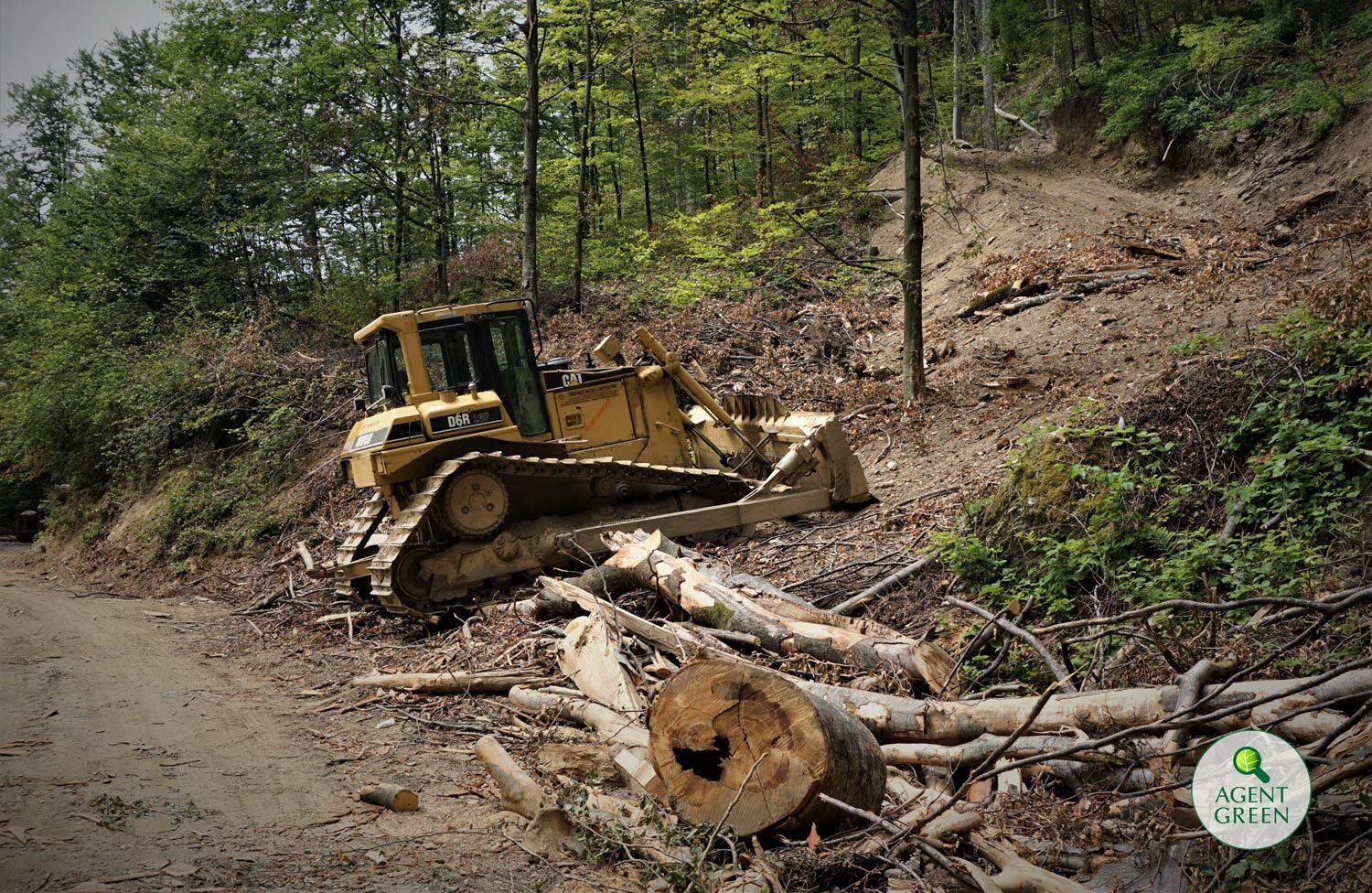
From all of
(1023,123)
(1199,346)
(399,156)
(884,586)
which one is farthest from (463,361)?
(1023,123)

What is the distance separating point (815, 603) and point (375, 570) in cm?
439

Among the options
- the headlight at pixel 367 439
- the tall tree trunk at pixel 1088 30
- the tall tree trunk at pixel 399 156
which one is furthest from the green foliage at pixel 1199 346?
the tall tree trunk at pixel 1088 30

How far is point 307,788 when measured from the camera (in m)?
5.18

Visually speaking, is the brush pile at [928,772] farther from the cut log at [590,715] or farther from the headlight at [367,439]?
the headlight at [367,439]

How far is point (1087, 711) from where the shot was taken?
4.32 metres

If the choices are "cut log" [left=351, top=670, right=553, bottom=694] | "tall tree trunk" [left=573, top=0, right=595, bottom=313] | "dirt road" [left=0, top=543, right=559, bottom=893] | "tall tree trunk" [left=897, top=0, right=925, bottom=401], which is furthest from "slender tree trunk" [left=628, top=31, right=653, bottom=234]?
"dirt road" [left=0, top=543, right=559, bottom=893]

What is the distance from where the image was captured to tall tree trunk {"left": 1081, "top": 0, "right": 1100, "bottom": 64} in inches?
919

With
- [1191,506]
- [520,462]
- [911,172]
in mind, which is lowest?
[1191,506]

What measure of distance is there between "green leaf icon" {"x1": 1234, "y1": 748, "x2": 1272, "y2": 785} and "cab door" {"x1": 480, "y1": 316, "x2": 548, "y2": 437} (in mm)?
8252

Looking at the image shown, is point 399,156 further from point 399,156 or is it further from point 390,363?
point 390,363

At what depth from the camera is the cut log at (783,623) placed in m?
5.65

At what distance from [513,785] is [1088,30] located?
2506 centimetres

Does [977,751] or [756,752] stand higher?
[756,752]

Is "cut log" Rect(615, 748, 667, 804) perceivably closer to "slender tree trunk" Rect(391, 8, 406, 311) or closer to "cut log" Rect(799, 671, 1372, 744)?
"cut log" Rect(799, 671, 1372, 744)
